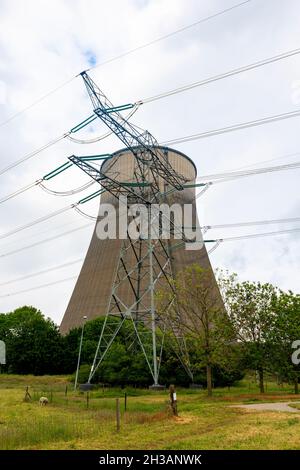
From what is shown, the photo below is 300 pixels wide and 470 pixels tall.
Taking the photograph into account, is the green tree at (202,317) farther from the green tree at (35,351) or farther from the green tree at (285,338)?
the green tree at (35,351)

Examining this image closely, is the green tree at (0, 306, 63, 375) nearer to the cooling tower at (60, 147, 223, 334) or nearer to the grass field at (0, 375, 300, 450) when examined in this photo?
the cooling tower at (60, 147, 223, 334)

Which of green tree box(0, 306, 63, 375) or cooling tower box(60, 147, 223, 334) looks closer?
cooling tower box(60, 147, 223, 334)

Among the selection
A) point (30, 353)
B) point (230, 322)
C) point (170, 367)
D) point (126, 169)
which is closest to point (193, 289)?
point (230, 322)

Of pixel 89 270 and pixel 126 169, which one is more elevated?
pixel 126 169

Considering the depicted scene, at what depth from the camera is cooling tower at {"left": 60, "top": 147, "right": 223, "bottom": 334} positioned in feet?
129

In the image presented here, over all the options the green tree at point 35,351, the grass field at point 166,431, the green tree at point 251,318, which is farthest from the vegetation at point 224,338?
the green tree at point 35,351

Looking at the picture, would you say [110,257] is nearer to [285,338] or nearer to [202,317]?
[202,317]

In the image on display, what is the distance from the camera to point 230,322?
26.0 m

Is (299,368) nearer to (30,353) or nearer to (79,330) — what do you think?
(79,330)

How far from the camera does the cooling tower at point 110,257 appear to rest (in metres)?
39.3

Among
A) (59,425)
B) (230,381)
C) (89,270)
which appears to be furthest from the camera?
(89,270)

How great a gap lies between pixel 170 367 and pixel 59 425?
18.1 metres

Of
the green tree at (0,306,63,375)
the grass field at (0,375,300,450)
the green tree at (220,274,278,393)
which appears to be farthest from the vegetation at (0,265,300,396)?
the green tree at (0,306,63,375)
